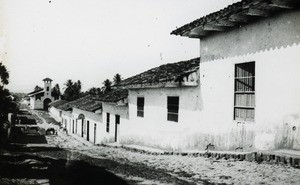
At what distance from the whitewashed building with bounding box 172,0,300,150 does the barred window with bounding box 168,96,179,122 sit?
1723 millimetres

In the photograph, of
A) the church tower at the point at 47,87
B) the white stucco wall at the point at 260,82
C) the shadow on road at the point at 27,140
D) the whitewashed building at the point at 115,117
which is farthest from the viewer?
the church tower at the point at 47,87

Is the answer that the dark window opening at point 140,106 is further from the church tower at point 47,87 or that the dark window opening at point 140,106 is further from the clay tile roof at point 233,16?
the church tower at point 47,87

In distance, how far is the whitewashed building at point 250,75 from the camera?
653 centimetres

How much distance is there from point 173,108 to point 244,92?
4.10 meters

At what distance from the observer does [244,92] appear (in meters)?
7.93

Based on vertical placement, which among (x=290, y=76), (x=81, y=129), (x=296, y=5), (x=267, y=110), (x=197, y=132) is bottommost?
(x=81, y=129)

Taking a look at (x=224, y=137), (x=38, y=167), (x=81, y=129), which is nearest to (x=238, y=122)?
(x=224, y=137)

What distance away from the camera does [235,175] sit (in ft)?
20.5

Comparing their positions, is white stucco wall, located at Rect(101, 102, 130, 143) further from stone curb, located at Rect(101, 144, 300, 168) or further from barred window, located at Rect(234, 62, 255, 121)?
barred window, located at Rect(234, 62, 255, 121)

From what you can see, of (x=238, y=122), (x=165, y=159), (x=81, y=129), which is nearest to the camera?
(x=238, y=122)

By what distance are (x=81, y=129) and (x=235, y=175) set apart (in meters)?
25.8

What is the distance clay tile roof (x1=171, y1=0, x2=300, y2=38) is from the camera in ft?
20.9

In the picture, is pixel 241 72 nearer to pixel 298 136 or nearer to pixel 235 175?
pixel 298 136

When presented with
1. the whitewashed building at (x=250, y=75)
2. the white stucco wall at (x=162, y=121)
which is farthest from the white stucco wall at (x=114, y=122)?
the whitewashed building at (x=250, y=75)
